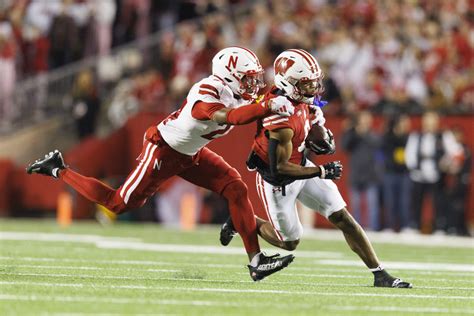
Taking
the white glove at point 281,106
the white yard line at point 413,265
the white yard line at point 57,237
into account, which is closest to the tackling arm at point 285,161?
the white glove at point 281,106

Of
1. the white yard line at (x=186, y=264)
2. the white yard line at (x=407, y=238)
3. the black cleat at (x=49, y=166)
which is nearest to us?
the black cleat at (x=49, y=166)

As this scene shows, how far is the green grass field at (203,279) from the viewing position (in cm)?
632

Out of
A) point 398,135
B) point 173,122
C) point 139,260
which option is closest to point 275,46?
point 398,135

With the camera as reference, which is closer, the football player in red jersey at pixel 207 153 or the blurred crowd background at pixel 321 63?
the football player in red jersey at pixel 207 153

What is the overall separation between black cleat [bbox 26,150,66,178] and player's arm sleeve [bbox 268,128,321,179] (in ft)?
5.28

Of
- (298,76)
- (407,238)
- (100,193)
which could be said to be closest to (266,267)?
(298,76)

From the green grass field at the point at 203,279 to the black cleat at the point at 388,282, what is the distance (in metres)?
0.12

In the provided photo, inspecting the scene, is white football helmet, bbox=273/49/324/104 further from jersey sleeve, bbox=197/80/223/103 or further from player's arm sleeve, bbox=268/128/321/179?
jersey sleeve, bbox=197/80/223/103

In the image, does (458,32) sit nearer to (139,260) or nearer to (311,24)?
(311,24)

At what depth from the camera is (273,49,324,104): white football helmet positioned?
783 centimetres

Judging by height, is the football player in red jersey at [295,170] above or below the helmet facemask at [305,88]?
below

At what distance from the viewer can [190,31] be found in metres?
17.8

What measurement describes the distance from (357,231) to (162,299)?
1.93 m

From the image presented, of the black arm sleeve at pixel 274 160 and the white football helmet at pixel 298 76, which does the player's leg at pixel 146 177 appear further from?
the white football helmet at pixel 298 76
